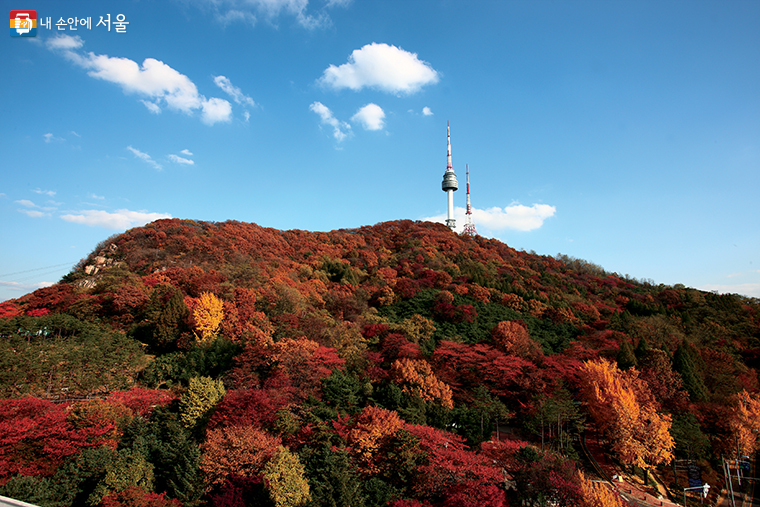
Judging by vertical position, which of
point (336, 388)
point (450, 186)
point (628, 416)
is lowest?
point (628, 416)

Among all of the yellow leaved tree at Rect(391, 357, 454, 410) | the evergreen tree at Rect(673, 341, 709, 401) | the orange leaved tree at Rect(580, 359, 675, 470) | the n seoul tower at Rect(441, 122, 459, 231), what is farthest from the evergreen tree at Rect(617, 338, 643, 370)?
the n seoul tower at Rect(441, 122, 459, 231)

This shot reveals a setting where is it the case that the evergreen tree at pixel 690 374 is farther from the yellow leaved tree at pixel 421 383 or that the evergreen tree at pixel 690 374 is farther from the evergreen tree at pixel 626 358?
the yellow leaved tree at pixel 421 383

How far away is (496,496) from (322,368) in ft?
37.3

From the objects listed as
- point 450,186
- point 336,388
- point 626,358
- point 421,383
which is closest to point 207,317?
point 336,388

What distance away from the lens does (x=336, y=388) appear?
2244cm

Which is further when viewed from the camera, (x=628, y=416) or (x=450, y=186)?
(x=450, y=186)

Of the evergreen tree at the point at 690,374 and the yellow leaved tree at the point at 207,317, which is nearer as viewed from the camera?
the yellow leaved tree at the point at 207,317

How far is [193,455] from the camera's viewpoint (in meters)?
17.0

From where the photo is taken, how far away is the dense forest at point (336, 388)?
55.1ft

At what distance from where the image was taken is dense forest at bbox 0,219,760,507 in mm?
16781

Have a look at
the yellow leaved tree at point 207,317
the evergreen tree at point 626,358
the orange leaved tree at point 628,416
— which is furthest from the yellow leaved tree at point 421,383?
the evergreen tree at point 626,358

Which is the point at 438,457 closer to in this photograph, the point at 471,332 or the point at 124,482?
the point at 124,482

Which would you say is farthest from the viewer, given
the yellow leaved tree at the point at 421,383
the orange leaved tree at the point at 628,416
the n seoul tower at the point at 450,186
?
the n seoul tower at the point at 450,186

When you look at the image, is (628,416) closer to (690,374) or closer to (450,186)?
(690,374)
